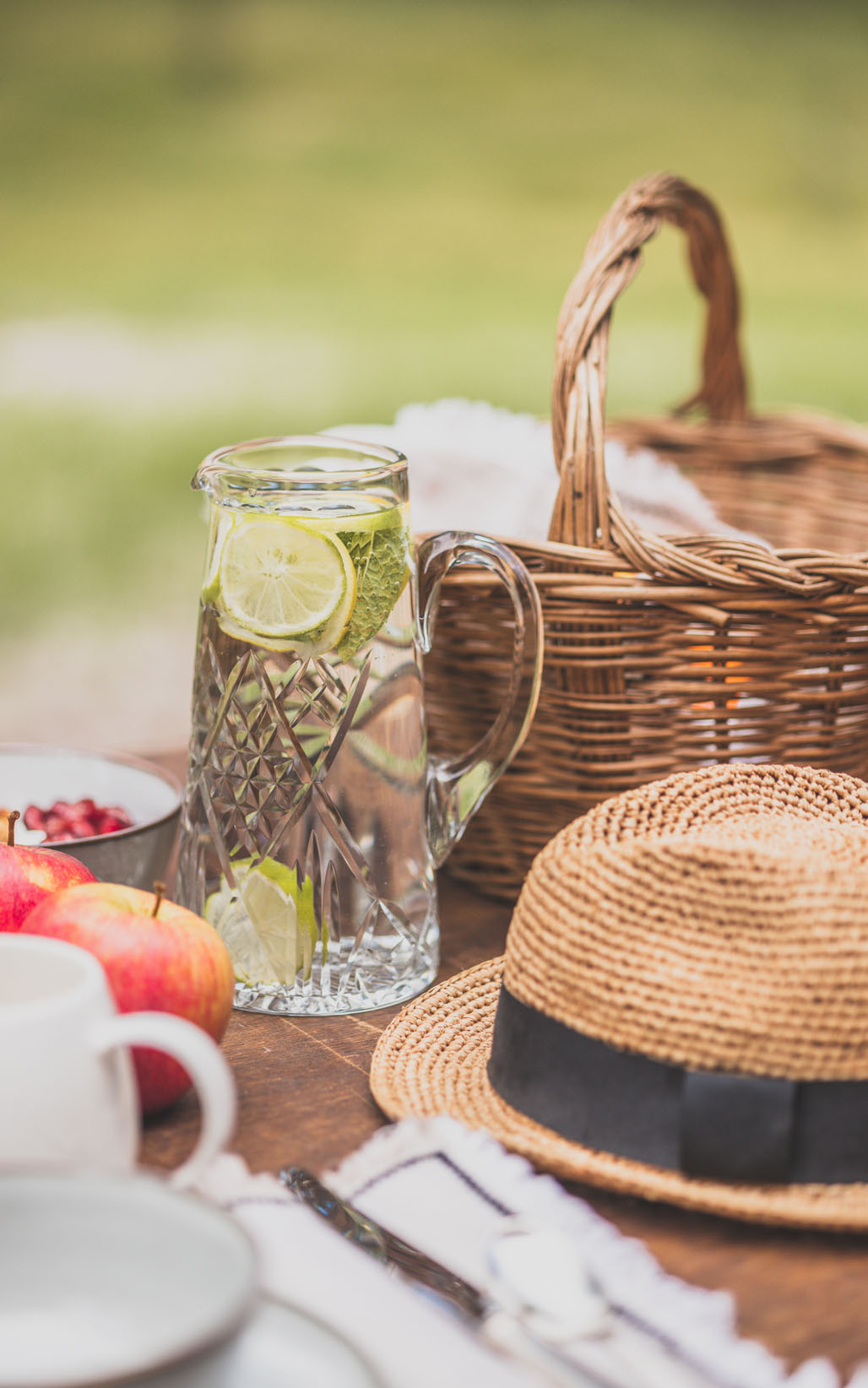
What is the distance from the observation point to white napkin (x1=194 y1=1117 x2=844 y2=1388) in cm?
34

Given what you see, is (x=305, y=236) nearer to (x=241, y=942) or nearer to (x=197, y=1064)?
(x=241, y=942)

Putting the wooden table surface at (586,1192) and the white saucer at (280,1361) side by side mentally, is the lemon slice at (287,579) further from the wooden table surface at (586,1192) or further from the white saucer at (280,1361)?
the white saucer at (280,1361)

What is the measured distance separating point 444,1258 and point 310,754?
219 mm

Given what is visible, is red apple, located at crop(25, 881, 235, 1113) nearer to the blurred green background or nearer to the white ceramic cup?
the white ceramic cup

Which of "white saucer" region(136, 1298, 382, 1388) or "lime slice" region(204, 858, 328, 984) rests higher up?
"white saucer" region(136, 1298, 382, 1388)

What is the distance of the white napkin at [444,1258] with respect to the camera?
1.11 feet

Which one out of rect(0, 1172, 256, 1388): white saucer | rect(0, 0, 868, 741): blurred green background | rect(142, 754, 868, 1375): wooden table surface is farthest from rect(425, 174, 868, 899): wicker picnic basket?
rect(0, 0, 868, 741): blurred green background

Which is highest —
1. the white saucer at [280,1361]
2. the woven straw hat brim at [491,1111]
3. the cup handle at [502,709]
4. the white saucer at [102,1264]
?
the cup handle at [502,709]

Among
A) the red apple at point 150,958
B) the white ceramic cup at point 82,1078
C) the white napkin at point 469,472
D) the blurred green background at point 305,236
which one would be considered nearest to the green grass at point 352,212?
the blurred green background at point 305,236

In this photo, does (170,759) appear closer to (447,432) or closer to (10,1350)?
(447,432)

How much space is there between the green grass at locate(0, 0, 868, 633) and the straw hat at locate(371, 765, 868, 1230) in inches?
61.8

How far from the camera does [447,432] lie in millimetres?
822

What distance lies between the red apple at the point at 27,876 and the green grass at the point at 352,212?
1444 millimetres

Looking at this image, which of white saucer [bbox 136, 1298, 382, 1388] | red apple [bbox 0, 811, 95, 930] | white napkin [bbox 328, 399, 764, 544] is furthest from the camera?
white napkin [bbox 328, 399, 764, 544]
